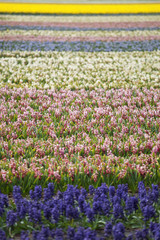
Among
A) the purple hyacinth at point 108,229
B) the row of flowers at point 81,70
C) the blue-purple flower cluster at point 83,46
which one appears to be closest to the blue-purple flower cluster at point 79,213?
the purple hyacinth at point 108,229

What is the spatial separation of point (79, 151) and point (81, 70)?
7.55 metres

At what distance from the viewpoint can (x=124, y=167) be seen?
4.91 m

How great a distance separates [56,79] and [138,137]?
5.74 m

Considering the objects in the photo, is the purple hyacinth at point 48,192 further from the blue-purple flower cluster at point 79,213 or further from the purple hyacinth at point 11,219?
the purple hyacinth at point 11,219

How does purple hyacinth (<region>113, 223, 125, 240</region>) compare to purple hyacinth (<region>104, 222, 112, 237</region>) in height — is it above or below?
above

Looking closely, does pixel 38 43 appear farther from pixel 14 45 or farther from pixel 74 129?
pixel 74 129

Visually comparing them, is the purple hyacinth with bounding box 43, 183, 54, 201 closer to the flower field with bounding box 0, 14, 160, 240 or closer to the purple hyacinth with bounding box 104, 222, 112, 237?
the flower field with bounding box 0, 14, 160, 240

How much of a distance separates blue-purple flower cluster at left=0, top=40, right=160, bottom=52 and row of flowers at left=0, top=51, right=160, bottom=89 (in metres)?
1.57

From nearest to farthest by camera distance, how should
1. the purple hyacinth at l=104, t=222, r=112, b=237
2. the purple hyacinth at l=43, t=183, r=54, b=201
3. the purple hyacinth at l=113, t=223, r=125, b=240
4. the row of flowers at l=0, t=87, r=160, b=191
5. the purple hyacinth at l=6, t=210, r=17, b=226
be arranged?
the purple hyacinth at l=113, t=223, r=125, b=240 → the purple hyacinth at l=104, t=222, r=112, b=237 → the purple hyacinth at l=6, t=210, r=17, b=226 → the purple hyacinth at l=43, t=183, r=54, b=201 → the row of flowers at l=0, t=87, r=160, b=191

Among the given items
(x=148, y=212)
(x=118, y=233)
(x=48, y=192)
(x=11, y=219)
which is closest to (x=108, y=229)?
(x=118, y=233)

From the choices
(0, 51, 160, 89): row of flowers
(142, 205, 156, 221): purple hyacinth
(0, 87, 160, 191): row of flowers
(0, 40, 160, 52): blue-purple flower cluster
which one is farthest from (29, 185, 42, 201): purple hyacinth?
(0, 40, 160, 52): blue-purple flower cluster

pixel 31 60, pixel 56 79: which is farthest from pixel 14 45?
pixel 56 79

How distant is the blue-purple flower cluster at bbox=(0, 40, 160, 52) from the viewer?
17969 mm

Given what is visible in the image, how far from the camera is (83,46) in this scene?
19297 mm
